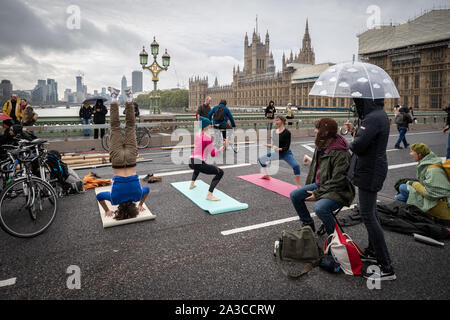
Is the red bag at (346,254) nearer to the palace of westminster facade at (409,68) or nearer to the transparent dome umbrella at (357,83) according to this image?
the transparent dome umbrella at (357,83)

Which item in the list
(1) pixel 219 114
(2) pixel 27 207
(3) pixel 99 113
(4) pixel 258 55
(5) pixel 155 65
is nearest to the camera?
(2) pixel 27 207

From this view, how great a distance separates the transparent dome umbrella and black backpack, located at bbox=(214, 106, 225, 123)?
26.3ft

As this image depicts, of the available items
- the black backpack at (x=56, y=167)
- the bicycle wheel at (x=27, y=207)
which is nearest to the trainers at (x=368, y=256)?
the bicycle wheel at (x=27, y=207)

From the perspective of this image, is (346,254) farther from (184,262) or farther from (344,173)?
(184,262)

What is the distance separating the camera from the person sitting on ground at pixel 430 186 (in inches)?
200

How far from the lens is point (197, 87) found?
160m

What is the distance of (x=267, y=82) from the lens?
4636 inches

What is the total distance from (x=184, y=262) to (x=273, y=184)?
454 cm

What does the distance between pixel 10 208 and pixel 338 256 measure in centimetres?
438

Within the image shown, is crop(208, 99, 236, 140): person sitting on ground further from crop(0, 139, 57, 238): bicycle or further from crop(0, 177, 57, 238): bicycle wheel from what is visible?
crop(0, 177, 57, 238): bicycle wheel

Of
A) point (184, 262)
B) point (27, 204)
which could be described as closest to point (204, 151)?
point (184, 262)
